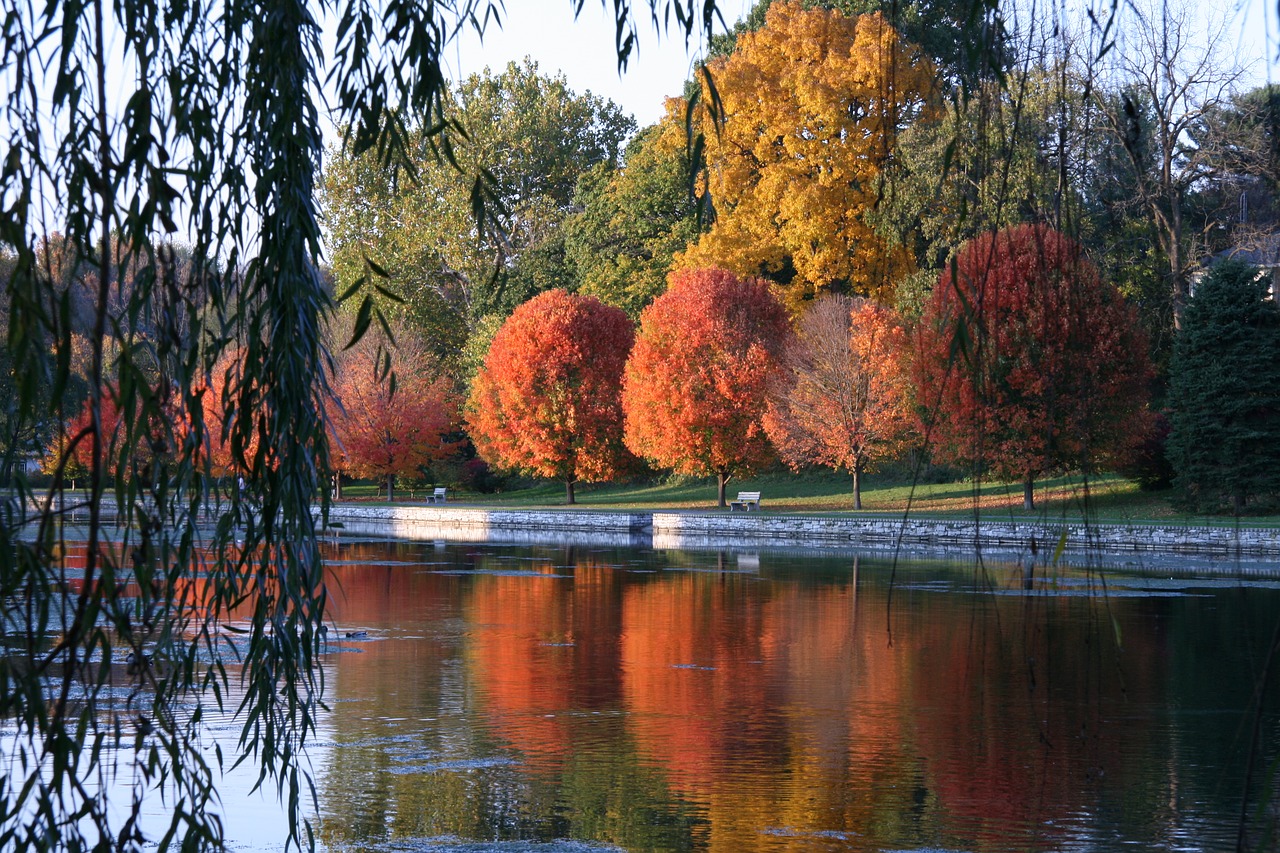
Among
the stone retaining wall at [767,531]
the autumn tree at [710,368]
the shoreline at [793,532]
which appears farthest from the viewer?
the autumn tree at [710,368]

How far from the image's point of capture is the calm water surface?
8930 mm

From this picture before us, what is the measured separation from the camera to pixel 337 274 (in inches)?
2415

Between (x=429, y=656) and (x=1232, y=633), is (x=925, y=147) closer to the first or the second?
(x=1232, y=633)

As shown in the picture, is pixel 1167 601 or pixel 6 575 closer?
pixel 6 575

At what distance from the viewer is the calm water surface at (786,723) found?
8.93 meters

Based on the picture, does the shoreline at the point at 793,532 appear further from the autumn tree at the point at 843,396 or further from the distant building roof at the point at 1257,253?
the distant building roof at the point at 1257,253

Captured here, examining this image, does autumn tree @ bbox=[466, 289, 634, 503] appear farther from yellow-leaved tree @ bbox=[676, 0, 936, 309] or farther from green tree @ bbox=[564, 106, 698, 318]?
yellow-leaved tree @ bbox=[676, 0, 936, 309]

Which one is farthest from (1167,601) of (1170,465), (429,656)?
(1170,465)

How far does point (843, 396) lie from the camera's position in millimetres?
43156

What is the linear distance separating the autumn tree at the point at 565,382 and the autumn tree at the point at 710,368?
5402mm

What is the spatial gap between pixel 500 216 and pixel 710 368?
53.8ft

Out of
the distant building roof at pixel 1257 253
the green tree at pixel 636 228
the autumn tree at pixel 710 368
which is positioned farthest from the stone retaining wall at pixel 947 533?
the green tree at pixel 636 228

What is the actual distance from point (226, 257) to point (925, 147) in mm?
39447

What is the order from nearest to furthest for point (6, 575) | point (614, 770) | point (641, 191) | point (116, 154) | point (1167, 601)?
point (6, 575), point (116, 154), point (614, 770), point (1167, 601), point (641, 191)
